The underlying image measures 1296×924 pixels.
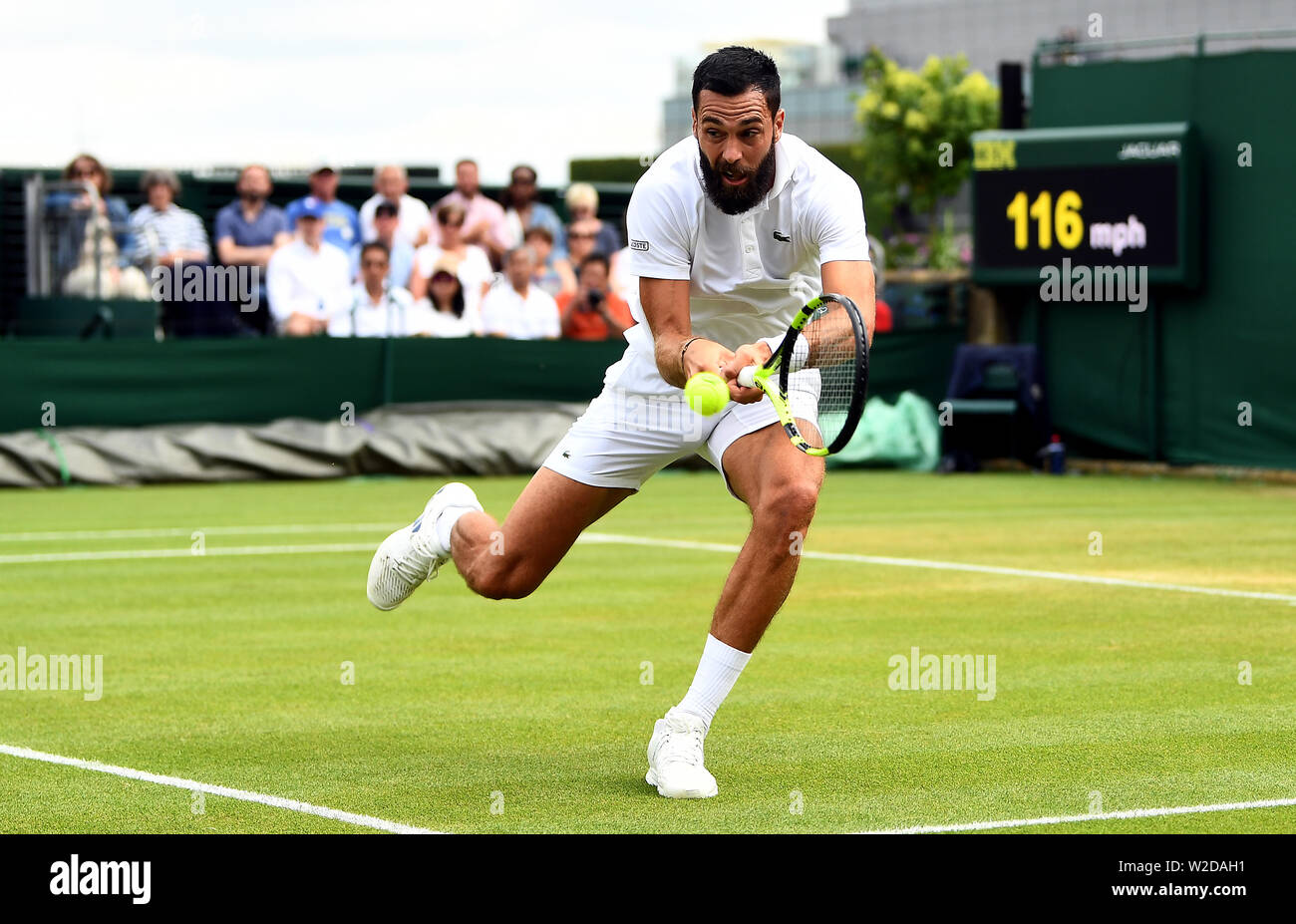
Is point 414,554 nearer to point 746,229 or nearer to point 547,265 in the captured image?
point 746,229

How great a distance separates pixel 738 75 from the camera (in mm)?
5852

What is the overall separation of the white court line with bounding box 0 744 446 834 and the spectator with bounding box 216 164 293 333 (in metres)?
12.5

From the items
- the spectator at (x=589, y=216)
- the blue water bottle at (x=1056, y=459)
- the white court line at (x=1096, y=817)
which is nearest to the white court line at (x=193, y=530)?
the spectator at (x=589, y=216)

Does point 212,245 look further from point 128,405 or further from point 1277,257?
point 1277,257

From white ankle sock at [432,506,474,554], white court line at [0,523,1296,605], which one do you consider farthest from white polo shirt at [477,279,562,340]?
white ankle sock at [432,506,474,554]

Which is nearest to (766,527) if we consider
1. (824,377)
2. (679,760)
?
(824,377)

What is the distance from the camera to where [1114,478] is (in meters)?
18.8

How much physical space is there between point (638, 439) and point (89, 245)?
1378 cm

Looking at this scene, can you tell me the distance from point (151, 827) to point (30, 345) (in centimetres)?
1264

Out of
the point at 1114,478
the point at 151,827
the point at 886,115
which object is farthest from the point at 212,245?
the point at 886,115

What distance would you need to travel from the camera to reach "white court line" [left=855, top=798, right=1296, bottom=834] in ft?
17.5

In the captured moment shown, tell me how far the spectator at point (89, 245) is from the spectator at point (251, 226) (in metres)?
0.97

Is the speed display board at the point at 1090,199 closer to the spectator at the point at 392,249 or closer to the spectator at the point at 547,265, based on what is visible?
the spectator at the point at 547,265
